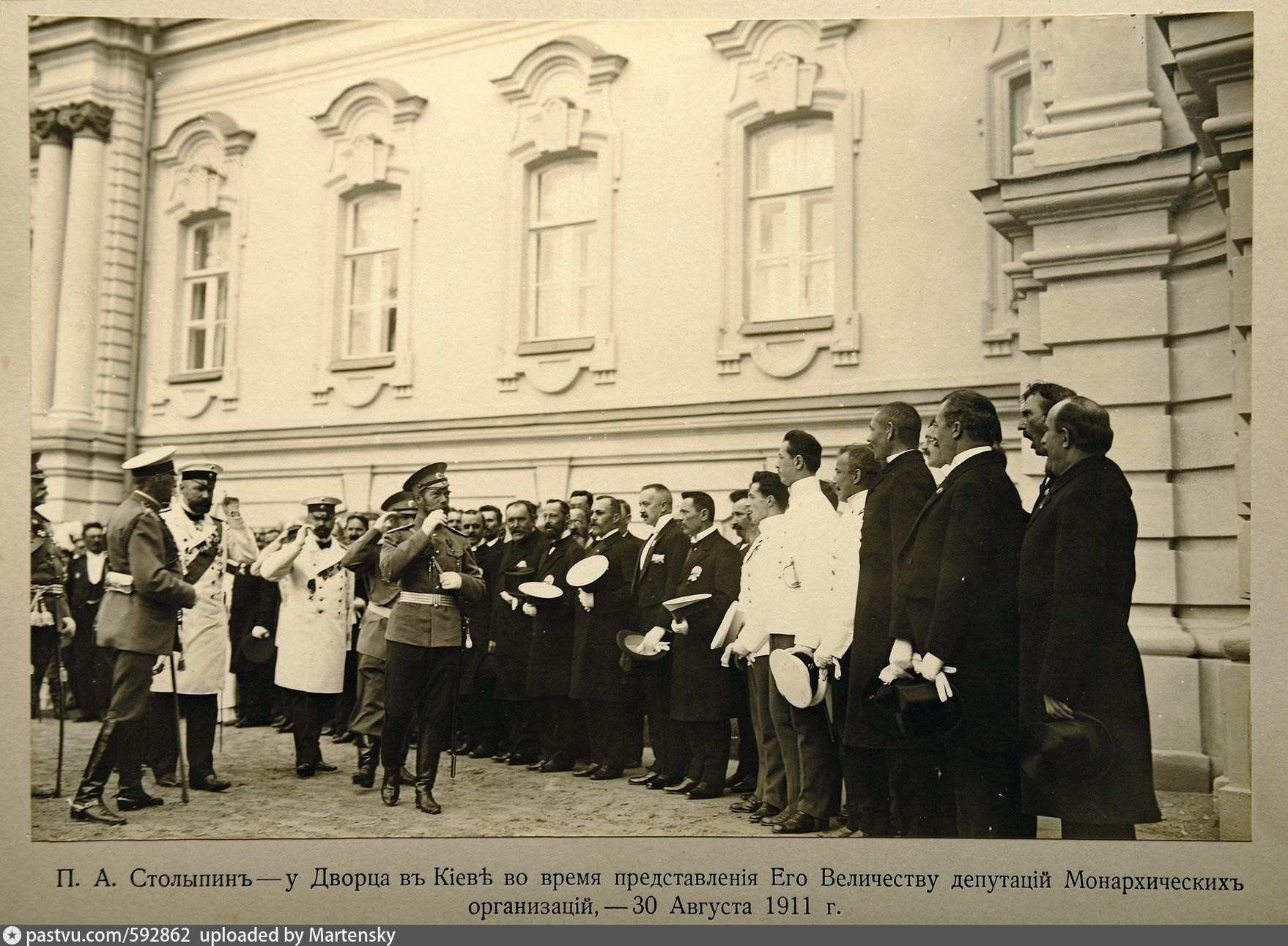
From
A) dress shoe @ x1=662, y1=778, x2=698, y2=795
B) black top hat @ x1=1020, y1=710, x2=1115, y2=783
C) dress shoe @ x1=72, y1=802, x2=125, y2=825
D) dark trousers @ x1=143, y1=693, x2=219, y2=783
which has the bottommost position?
dress shoe @ x1=72, y1=802, x2=125, y2=825

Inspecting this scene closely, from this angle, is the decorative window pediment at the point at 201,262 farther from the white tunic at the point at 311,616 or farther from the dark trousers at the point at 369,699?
the dark trousers at the point at 369,699

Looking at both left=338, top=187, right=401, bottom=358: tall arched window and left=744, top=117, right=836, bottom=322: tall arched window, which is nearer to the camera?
left=744, top=117, right=836, bottom=322: tall arched window

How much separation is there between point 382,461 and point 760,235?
2006 mm

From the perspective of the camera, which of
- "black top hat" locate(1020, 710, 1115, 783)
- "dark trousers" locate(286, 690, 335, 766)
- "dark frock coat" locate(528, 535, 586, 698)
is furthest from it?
"dark frock coat" locate(528, 535, 586, 698)

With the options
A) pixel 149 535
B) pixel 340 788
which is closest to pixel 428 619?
pixel 340 788

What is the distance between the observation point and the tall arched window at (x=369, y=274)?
5.25 metres

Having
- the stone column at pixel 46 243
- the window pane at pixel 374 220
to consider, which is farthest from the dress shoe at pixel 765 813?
the stone column at pixel 46 243

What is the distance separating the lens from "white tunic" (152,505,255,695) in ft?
16.2

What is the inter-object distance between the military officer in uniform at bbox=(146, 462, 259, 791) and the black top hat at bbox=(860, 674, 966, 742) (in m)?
2.83

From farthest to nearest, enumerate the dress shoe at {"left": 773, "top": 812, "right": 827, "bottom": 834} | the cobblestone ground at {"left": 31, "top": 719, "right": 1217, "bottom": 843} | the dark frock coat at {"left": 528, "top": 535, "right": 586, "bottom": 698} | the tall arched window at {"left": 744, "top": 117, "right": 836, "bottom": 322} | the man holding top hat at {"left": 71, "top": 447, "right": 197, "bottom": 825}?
the dark frock coat at {"left": 528, "top": 535, "right": 586, "bottom": 698} → the tall arched window at {"left": 744, "top": 117, "right": 836, "bottom": 322} → the man holding top hat at {"left": 71, "top": 447, "right": 197, "bottom": 825} → the cobblestone ground at {"left": 31, "top": 719, "right": 1217, "bottom": 843} → the dress shoe at {"left": 773, "top": 812, "right": 827, "bottom": 834}

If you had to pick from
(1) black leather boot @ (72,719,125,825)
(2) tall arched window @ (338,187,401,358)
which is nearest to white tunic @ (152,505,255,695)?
(1) black leather boot @ (72,719,125,825)

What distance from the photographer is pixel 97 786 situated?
14.9 feet

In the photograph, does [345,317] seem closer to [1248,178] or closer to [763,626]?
[763,626]

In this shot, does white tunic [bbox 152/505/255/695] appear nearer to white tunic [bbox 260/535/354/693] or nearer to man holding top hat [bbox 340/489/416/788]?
white tunic [bbox 260/535/354/693]
